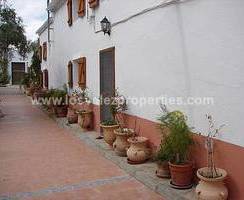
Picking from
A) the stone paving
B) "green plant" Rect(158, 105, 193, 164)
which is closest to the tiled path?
the stone paving

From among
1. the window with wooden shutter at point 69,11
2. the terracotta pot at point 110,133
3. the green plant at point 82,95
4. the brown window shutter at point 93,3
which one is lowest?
the terracotta pot at point 110,133

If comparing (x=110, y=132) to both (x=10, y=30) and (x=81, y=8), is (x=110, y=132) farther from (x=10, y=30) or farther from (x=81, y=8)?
(x=10, y=30)

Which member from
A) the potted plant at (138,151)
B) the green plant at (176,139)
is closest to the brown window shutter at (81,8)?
the potted plant at (138,151)

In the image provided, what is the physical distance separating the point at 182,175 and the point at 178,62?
1.93m

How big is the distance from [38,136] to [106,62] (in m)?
3.18

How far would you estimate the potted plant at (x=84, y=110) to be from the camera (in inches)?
451

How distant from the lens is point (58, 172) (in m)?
7.14

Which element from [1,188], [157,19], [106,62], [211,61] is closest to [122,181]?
[1,188]

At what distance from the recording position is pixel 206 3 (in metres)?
5.42

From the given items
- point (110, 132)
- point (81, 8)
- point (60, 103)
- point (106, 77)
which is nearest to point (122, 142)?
point (110, 132)

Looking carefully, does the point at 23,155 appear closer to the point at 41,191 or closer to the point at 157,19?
the point at 41,191

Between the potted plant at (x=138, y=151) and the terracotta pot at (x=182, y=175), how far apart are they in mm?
1452

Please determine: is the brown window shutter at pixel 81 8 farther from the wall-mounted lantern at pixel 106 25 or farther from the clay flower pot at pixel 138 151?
the clay flower pot at pixel 138 151

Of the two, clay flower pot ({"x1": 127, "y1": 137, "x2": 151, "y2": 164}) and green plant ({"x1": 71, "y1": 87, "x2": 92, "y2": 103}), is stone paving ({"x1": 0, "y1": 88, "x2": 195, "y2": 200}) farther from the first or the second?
green plant ({"x1": 71, "y1": 87, "x2": 92, "y2": 103})
